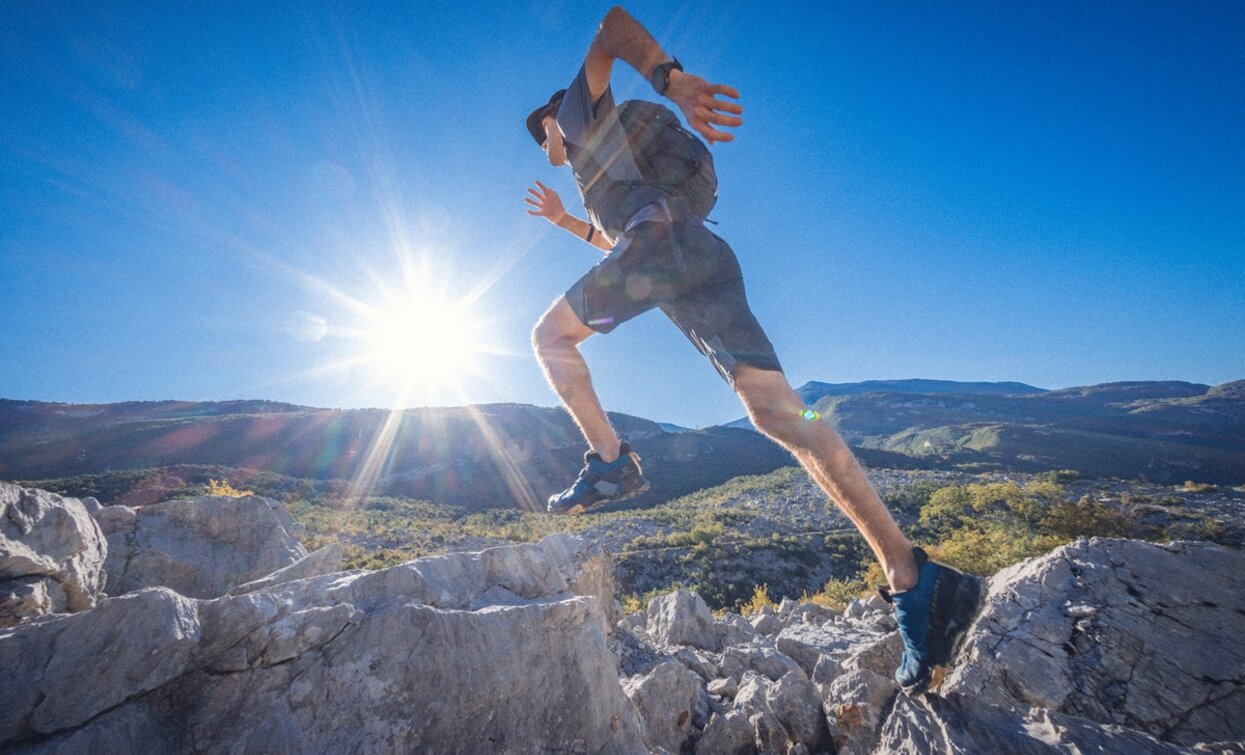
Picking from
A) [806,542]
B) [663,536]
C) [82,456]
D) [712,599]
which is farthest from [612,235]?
[82,456]

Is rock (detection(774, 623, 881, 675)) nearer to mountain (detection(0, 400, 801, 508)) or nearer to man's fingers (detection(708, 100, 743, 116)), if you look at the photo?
man's fingers (detection(708, 100, 743, 116))

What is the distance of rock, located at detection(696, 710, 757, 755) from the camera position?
2236mm

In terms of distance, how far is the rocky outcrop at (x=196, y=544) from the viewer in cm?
348

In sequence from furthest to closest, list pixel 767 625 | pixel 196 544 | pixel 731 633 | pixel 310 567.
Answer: pixel 767 625, pixel 731 633, pixel 196 544, pixel 310 567

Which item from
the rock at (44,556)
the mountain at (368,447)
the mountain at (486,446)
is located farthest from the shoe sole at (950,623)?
the mountain at (486,446)

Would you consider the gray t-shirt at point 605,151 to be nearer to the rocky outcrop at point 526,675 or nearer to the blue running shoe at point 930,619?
the rocky outcrop at point 526,675

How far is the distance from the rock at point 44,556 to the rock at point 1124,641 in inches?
149

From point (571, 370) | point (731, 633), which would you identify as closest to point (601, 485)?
point (571, 370)

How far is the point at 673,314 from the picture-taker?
2350 mm

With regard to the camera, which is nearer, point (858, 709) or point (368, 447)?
point (858, 709)

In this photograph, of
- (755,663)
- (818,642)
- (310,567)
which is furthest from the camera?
(818,642)

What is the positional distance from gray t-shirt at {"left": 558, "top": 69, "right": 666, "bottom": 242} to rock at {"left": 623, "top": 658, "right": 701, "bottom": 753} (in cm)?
253

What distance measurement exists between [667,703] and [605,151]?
305 cm

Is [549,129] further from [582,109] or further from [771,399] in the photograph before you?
[771,399]
